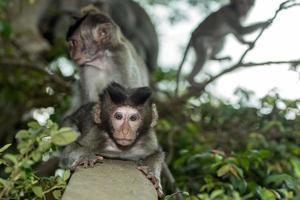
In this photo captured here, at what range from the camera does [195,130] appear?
5.71 meters

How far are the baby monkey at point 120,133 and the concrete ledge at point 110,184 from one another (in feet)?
0.42

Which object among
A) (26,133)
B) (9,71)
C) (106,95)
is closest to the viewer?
(26,133)

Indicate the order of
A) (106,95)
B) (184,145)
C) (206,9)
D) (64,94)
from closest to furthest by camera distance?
(106,95), (184,145), (64,94), (206,9)

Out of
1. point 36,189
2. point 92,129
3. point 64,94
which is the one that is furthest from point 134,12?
point 36,189

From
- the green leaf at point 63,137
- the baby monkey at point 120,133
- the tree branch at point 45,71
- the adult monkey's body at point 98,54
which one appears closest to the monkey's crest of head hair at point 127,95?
the baby monkey at point 120,133

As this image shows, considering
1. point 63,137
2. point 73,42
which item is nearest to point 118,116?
point 63,137

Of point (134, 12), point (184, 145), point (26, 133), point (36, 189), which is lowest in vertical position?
point (184, 145)

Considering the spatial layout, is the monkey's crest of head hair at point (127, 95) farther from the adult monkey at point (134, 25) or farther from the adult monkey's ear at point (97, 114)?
the adult monkey at point (134, 25)

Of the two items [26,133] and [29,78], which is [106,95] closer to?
[26,133]

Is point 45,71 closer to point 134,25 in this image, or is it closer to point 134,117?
point 134,117

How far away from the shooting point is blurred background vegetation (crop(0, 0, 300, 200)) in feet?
10.3

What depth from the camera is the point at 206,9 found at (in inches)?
364

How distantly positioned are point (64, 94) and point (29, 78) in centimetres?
Answer: 111

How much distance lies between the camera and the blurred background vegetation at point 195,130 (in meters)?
3.15
